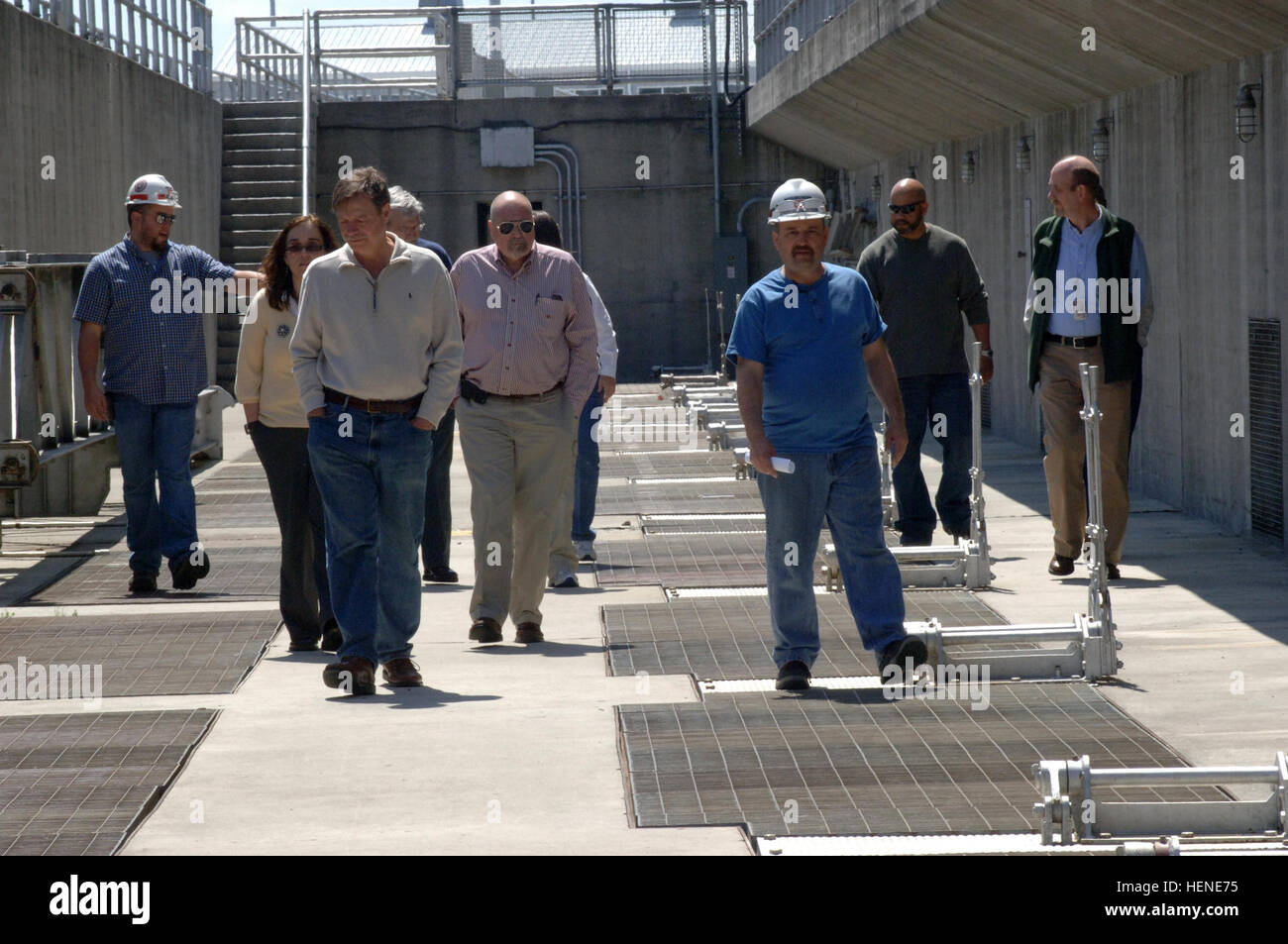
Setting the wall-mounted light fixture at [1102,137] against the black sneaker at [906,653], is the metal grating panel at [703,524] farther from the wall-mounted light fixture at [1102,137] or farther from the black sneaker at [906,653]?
the black sneaker at [906,653]

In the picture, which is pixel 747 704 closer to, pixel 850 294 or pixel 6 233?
pixel 850 294

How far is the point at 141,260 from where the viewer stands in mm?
9898

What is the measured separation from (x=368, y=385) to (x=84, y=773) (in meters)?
1.72

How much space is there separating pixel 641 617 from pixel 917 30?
750 centimetres

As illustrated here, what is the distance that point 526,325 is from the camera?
809cm

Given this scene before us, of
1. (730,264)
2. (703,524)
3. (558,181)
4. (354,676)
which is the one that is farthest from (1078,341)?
(558,181)

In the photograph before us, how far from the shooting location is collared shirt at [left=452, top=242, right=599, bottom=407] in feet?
26.5

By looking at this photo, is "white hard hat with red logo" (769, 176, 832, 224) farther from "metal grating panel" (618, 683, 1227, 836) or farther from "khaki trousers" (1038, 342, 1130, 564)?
"khaki trousers" (1038, 342, 1130, 564)

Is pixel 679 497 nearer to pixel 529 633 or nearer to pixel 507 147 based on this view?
pixel 529 633

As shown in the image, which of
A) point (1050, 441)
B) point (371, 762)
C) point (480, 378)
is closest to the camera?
point (371, 762)

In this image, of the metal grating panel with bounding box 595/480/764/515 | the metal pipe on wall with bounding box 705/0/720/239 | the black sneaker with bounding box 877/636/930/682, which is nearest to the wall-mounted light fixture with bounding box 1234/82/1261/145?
the metal grating panel with bounding box 595/480/764/515

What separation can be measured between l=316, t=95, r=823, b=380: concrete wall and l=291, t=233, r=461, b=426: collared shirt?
21.6 metres

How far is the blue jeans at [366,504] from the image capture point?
275 inches

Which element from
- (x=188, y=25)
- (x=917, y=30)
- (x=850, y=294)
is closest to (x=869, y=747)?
(x=850, y=294)
